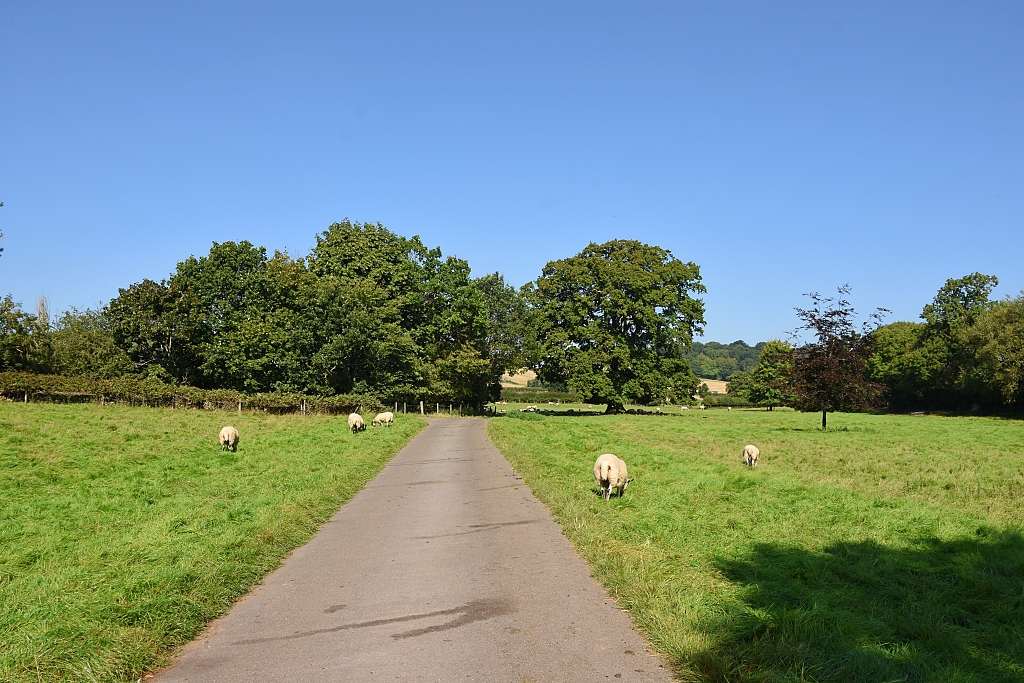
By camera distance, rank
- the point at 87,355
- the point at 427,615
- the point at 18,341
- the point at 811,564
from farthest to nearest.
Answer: the point at 87,355
the point at 18,341
the point at 811,564
the point at 427,615

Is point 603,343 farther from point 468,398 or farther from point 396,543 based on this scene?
point 396,543

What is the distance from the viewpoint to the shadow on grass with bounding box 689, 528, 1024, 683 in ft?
19.3

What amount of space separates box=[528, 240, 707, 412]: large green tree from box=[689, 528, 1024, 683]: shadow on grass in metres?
51.0

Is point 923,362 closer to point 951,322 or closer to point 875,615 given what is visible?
point 951,322

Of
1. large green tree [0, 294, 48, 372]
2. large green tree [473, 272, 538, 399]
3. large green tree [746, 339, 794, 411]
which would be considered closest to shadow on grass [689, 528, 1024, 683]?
large green tree [473, 272, 538, 399]

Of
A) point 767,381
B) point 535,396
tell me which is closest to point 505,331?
point 535,396

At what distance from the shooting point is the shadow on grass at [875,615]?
5883mm

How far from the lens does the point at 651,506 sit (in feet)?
46.2

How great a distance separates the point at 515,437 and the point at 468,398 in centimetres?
3721

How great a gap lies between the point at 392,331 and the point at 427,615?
53786 mm

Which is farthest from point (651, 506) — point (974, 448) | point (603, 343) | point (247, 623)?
point (603, 343)

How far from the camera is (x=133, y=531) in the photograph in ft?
36.7

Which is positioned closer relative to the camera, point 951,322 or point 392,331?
point 392,331

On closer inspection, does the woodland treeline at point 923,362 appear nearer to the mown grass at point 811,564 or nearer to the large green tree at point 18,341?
the mown grass at point 811,564
